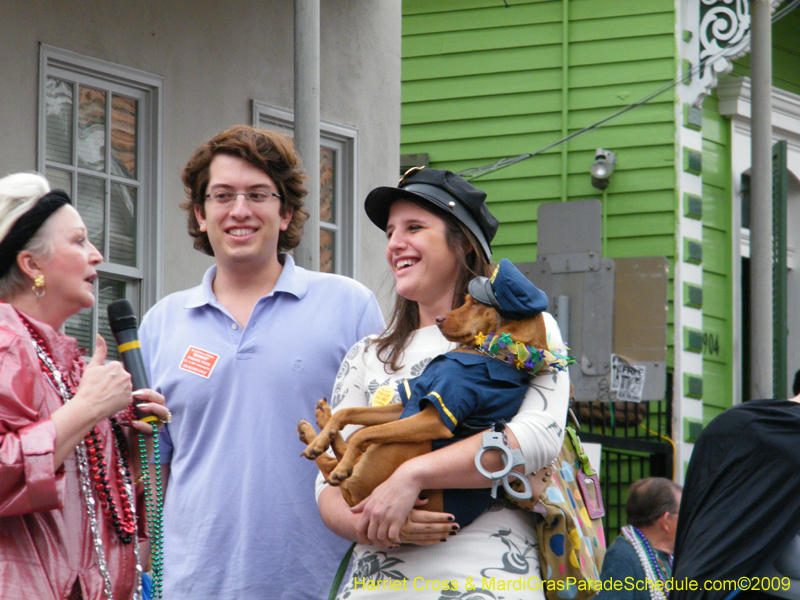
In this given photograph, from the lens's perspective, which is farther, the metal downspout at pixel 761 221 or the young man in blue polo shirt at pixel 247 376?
the metal downspout at pixel 761 221

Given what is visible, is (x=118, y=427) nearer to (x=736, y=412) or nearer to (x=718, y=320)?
(x=736, y=412)

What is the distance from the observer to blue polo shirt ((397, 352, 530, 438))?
2.89 metres

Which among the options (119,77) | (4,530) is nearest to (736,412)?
(4,530)

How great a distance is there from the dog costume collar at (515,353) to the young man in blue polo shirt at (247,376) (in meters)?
0.67

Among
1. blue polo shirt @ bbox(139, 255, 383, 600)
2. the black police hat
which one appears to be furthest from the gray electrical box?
the black police hat

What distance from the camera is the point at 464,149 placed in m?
11.4

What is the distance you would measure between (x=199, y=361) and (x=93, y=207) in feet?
10.0

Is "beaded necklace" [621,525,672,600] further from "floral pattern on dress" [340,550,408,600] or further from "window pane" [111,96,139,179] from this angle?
"window pane" [111,96,139,179]

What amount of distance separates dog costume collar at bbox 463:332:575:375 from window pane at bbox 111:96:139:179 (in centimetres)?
394

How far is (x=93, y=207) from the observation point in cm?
632

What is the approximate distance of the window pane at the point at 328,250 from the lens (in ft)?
24.7

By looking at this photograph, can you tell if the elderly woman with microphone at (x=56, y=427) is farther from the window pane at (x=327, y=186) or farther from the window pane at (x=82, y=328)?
the window pane at (x=327, y=186)

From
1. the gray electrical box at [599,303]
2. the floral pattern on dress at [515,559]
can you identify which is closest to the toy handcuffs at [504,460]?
the floral pattern on dress at [515,559]

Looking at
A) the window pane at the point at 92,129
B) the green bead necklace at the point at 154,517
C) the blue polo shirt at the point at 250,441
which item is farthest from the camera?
the window pane at the point at 92,129
